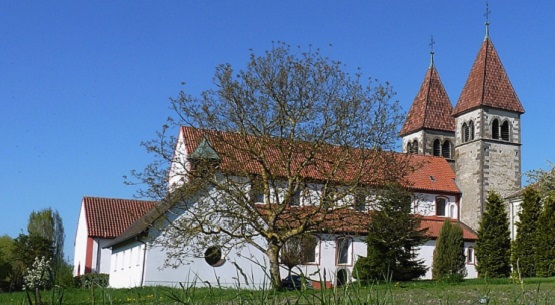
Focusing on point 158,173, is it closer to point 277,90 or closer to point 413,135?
point 277,90

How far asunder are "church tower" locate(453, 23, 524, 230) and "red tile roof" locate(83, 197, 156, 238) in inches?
851

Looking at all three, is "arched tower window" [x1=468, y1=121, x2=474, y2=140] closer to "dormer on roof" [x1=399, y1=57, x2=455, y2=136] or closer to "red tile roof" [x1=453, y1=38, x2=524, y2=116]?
"red tile roof" [x1=453, y1=38, x2=524, y2=116]

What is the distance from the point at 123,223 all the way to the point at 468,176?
23.9m

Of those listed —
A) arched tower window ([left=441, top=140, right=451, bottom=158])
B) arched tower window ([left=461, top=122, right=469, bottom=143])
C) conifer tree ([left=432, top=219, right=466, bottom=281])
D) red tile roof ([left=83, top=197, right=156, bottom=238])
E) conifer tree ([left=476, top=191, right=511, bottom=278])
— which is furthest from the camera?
arched tower window ([left=441, top=140, right=451, bottom=158])

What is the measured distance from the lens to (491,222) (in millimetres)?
43906

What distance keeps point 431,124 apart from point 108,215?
82.9ft

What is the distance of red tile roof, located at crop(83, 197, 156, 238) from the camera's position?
50.6 m

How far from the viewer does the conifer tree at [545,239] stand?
128ft

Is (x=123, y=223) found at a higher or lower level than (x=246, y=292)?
higher

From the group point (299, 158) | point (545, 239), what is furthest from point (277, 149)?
point (545, 239)

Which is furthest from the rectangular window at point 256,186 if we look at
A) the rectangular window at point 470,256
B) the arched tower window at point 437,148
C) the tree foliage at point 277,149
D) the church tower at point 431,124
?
the arched tower window at point 437,148

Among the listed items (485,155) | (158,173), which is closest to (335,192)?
(158,173)

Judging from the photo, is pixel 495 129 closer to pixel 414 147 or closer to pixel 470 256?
pixel 414 147

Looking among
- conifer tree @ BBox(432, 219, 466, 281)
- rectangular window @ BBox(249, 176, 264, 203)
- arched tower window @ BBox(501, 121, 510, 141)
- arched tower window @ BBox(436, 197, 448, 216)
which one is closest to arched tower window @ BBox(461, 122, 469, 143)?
arched tower window @ BBox(501, 121, 510, 141)
